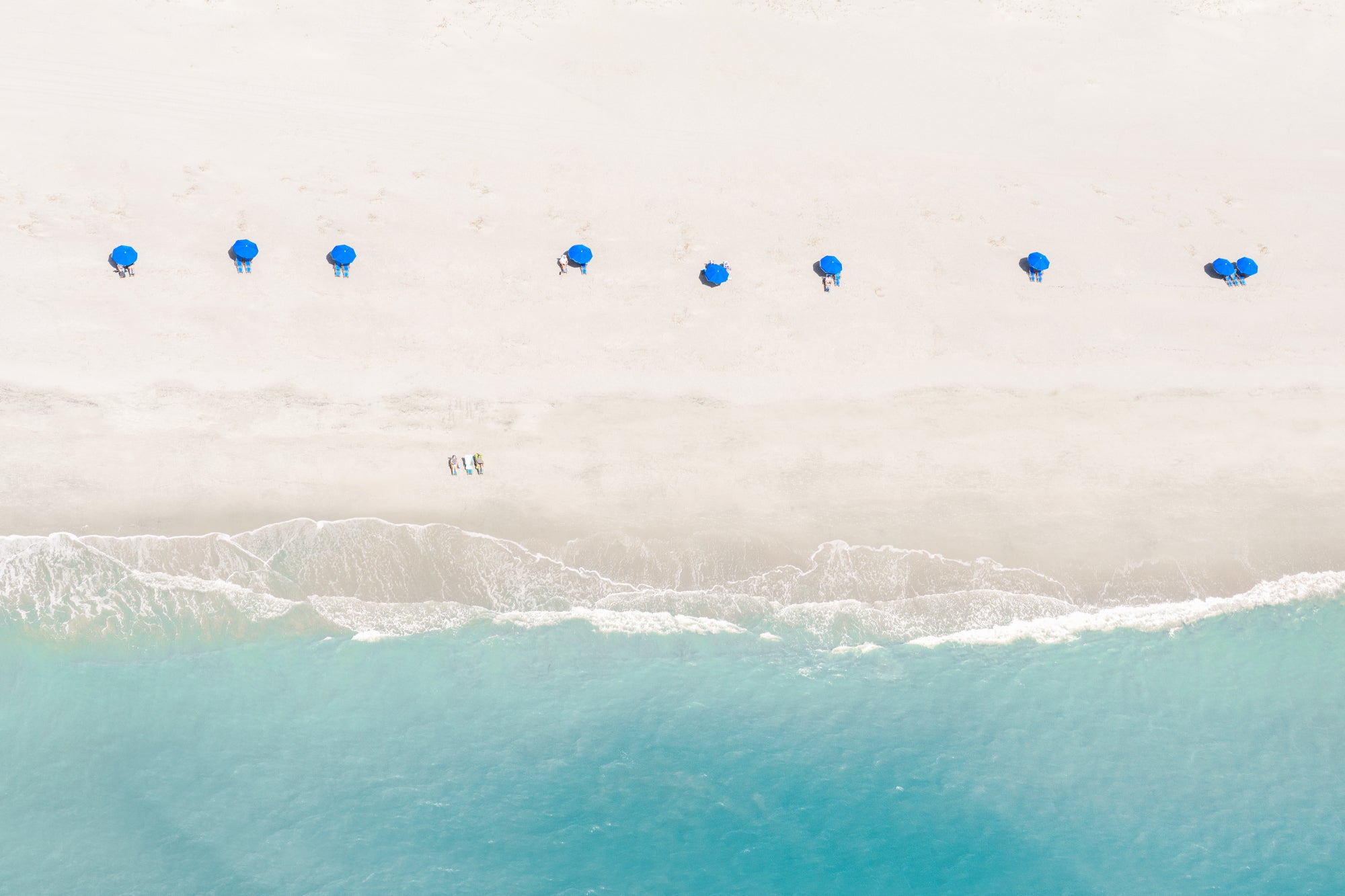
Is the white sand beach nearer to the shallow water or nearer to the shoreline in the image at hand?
the shoreline

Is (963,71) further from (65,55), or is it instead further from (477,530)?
(65,55)

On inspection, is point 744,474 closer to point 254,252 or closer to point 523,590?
point 523,590

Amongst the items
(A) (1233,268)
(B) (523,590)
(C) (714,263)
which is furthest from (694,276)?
(A) (1233,268)

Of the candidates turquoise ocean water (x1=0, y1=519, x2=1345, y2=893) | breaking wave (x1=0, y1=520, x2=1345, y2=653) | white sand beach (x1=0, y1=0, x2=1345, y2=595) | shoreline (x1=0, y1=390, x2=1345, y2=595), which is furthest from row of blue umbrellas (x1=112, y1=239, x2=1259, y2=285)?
turquoise ocean water (x1=0, y1=519, x2=1345, y2=893)

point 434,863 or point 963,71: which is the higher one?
point 963,71

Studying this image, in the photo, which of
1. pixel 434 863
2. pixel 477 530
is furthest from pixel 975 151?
pixel 434 863
